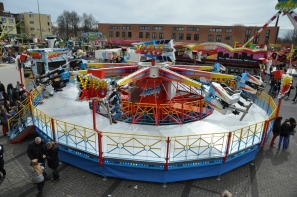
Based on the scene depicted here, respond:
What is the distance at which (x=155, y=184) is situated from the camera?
825 centimetres

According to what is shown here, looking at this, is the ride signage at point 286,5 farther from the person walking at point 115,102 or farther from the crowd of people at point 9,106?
the crowd of people at point 9,106

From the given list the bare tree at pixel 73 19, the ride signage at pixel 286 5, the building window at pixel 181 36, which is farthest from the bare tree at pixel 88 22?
the ride signage at pixel 286 5

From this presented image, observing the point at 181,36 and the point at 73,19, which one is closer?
the point at 181,36

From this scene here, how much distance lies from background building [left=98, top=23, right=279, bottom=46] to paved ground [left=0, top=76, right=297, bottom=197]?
5786cm

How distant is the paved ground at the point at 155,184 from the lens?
770 cm

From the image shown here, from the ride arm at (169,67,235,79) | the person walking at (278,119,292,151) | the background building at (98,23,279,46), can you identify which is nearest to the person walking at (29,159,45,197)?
the ride arm at (169,67,235,79)

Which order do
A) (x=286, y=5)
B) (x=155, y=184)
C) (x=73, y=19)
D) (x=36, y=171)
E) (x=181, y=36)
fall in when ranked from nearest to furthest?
(x=36, y=171)
(x=155, y=184)
(x=286, y=5)
(x=181, y=36)
(x=73, y=19)

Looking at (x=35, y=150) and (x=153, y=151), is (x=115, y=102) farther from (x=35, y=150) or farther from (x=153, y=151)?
(x=35, y=150)

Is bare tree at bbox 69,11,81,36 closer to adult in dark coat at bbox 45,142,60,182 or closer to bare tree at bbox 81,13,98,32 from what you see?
bare tree at bbox 81,13,98,32

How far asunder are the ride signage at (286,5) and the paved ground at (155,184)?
23198 mm

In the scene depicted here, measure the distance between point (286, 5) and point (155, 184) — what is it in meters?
27.6

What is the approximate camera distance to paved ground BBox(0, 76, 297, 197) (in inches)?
303

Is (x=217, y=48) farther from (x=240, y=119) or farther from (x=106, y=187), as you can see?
(x=106, y=187)

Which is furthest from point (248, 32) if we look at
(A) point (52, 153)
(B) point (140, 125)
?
(A) point (52, 153)
